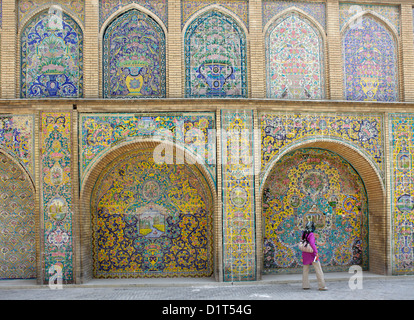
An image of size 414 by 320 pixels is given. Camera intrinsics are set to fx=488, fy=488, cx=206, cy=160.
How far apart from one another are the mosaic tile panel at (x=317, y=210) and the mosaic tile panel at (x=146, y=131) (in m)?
1.84

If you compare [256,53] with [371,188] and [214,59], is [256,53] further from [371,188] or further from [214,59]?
[371,188]

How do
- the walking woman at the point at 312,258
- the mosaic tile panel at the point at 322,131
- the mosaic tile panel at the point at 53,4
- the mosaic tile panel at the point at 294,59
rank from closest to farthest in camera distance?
the walking woman at the point at 312,258
the mosaic tile panel at the point at 322,131
the mosaic tile panel at the point at 53,4
the mosaic tile panel at the point at 294,59

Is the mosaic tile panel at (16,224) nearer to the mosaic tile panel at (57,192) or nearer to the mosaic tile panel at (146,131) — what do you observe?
the mosaic tile panel at (57,192)

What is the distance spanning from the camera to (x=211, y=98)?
9812 millimetres

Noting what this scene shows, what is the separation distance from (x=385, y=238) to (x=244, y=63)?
4.75 m

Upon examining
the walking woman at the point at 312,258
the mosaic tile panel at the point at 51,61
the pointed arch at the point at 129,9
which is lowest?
the walking woman at the point at 312,258

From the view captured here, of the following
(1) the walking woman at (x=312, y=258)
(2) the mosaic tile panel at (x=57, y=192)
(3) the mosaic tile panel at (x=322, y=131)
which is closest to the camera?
(1) the walking woman at (x=312, y=258)

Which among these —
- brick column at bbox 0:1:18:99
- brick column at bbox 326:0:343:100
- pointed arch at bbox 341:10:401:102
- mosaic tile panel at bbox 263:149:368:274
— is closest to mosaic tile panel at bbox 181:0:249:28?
brick column at bbox 326:0:343:100

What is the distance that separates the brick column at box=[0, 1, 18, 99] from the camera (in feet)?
32.5

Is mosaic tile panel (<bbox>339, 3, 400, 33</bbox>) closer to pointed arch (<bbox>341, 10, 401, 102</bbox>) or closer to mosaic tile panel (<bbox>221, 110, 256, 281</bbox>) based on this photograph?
pointed arch (<bbox>341, 10, 401, 102</bbox>)

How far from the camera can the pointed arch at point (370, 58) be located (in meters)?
10.6

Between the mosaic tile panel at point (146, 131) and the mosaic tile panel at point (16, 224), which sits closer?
the mosaic tile panel at point (146, 131)

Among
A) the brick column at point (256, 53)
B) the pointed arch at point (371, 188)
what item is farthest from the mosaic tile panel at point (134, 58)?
the pointed arch at point (371, 188)

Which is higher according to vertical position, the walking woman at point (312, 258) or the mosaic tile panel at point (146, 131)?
the mosaic tile panel at point (146, 131)
